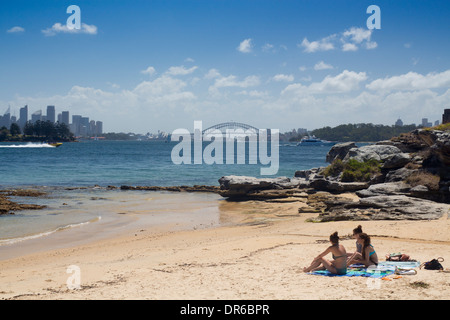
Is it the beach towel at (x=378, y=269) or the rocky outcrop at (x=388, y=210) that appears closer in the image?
the beach towel at (x=378, y=269)

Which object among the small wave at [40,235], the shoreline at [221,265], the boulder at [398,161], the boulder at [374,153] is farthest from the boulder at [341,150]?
the small wave at [40,235]

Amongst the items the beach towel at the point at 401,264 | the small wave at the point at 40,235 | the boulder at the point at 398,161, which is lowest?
the small wave at the point at 40,235

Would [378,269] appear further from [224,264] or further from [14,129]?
[14,129]

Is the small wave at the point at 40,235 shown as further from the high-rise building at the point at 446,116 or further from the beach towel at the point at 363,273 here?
the high-rise building at the point at 446,116

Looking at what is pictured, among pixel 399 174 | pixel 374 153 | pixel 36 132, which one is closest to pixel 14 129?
pixel 36 132

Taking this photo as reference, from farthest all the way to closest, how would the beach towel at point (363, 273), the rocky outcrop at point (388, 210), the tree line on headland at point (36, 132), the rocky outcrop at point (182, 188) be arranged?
the tree line on headland at point (36, 132)
the rocky outcrop at point (182, 188)
the rocky outcrop at point (388, 210)
the beach towel at point (363, 273)

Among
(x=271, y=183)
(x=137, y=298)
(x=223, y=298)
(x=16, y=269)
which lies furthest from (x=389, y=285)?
(x=271, y=183)

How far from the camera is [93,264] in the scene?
10.4 metres

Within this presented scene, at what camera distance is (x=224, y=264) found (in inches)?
372

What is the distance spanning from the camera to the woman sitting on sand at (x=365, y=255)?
28.8 ft

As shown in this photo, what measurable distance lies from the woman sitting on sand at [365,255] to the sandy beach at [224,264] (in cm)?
97

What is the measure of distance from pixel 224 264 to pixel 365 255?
3111 millimetres

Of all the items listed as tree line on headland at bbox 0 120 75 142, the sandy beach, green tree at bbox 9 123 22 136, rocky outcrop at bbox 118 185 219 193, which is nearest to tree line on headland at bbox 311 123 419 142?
tree line on headland at bbox 0 120 75 142
